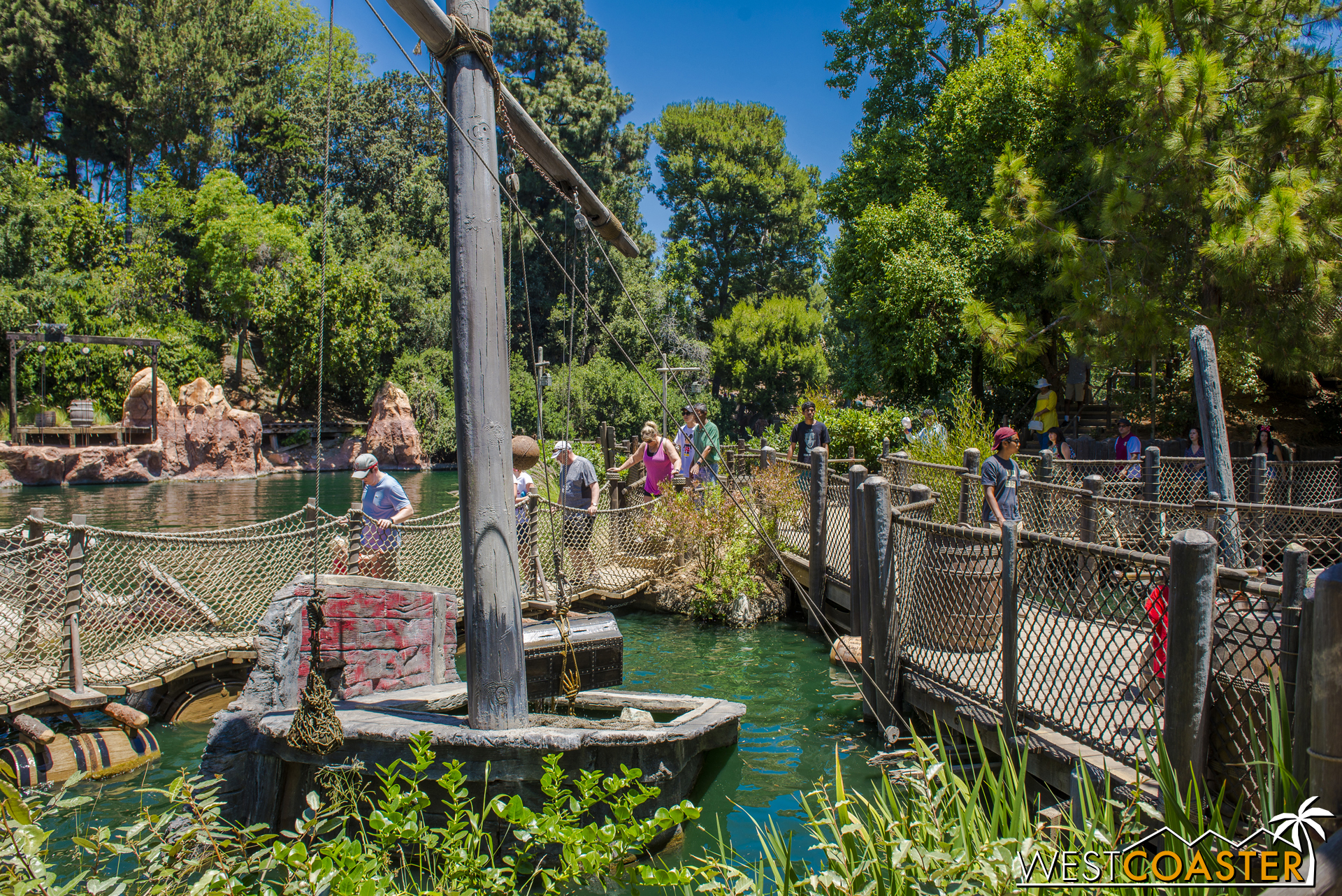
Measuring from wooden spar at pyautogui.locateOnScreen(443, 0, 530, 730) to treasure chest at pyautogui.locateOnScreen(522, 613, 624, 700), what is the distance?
5.28 feet

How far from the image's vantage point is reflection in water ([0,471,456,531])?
20.3 meters

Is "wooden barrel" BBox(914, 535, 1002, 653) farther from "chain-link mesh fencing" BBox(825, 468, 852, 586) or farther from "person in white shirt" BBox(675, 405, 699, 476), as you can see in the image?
"person in white shirt" BBox(675, 405, 699, 476)

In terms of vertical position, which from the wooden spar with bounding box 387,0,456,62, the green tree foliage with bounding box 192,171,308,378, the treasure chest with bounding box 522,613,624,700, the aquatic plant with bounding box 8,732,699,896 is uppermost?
the green tree foliage with bounding box 192,171,308,378

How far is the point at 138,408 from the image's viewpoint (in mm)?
31797

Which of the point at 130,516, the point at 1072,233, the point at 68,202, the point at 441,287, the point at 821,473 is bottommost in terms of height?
the point at 130,516

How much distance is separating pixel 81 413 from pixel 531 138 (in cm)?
3185

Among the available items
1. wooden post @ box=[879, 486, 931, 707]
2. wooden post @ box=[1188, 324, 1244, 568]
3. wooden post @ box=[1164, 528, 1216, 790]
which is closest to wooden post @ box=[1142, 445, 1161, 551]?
wooden post @ box=[1188, 324, 1244, 568]

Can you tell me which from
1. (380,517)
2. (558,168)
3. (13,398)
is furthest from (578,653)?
(13,398)

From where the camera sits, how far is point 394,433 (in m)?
37.1

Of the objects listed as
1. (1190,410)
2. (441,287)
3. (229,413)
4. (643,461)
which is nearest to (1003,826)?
(643,461)

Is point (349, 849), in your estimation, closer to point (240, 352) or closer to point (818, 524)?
point (818, 524)

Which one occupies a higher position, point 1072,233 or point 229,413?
point 1072,233

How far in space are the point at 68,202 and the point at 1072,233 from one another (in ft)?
130

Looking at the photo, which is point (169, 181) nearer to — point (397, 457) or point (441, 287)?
point (441, 287)
